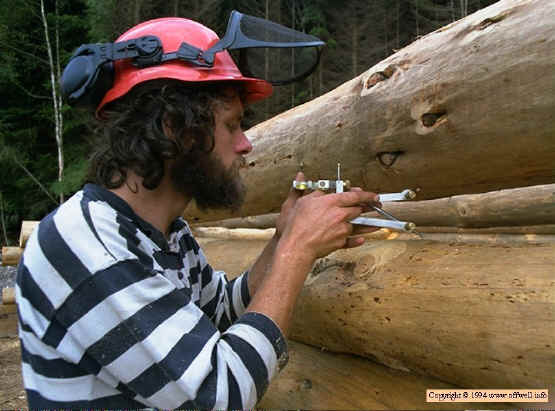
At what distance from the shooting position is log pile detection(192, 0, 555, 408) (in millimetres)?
1236

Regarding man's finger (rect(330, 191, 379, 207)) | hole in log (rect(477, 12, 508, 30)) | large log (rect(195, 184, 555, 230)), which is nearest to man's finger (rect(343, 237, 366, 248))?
man's finger (rect(330, 191, 379, 207))

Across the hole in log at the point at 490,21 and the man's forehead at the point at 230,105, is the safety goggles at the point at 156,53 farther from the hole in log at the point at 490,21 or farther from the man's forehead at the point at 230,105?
the hole in log at the point at 490,21

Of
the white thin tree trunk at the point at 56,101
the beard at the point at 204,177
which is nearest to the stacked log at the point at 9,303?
the beard at the point at 204,177

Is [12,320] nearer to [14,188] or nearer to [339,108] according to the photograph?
[339,108]

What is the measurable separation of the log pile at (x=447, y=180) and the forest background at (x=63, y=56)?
10.1 meters

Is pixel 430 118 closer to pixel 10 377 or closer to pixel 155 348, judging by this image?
pixel 155 348

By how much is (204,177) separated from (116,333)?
572mm

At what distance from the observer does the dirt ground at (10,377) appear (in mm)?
3275

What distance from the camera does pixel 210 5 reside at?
10461 millimetres

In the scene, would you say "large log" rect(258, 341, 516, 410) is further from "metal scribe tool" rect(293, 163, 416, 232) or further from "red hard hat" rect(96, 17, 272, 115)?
"red hard hat" rect(96, 17, 272, 115)

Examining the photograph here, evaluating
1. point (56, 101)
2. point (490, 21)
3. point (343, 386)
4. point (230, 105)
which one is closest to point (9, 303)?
point (343, 386)

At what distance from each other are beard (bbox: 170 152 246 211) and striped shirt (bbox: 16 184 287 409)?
0.88ft

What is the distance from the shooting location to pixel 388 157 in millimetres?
1648
